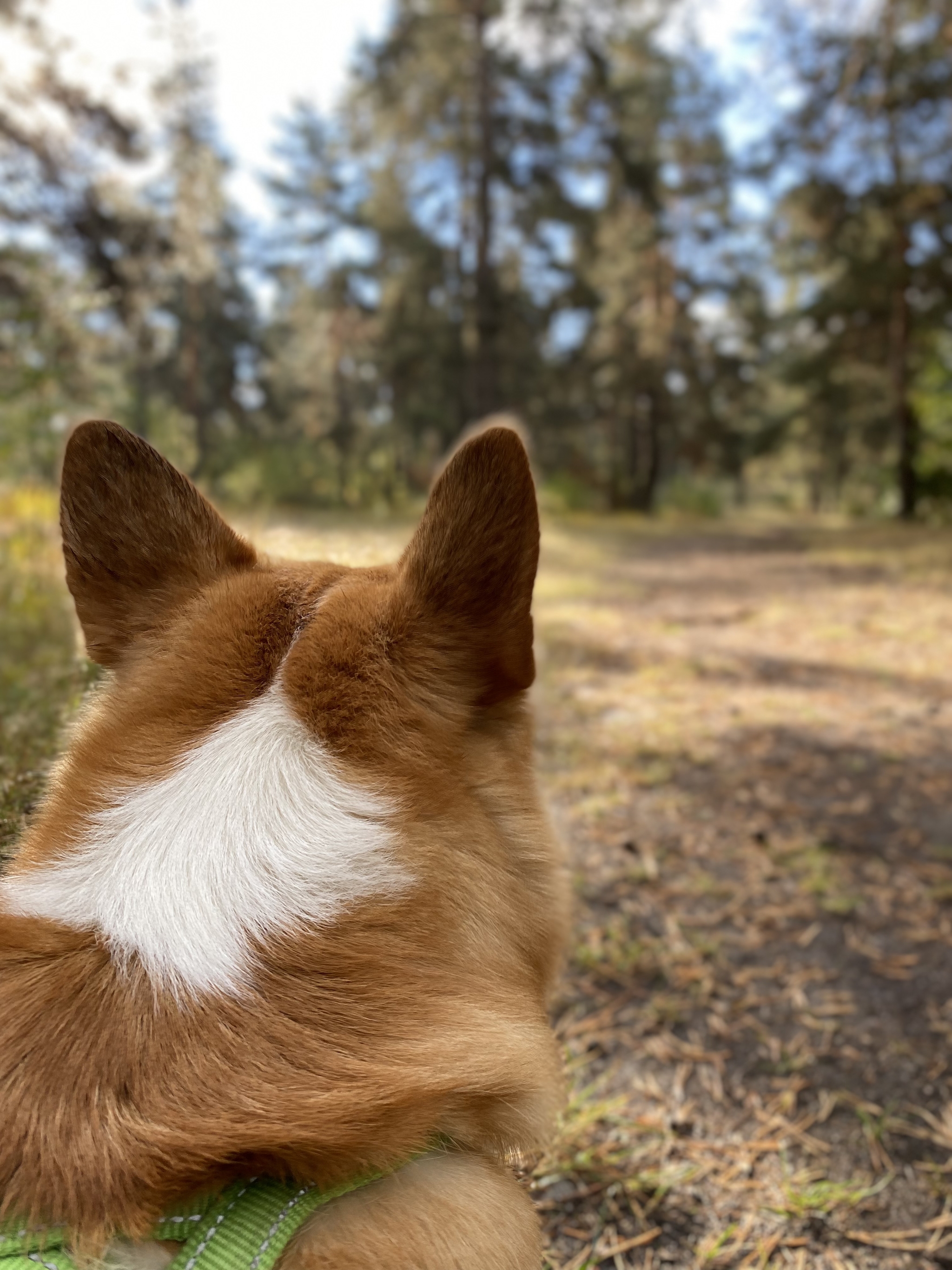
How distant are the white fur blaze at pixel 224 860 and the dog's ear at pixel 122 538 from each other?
1.02ft

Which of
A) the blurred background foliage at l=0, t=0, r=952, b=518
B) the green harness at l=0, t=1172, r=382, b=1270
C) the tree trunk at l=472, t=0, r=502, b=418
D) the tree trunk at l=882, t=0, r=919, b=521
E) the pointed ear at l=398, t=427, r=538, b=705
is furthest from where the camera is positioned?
the tree trunk at l=472, t=0, r=502, b=418

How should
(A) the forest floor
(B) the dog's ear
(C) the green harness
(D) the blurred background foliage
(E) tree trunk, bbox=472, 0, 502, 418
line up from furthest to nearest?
(E) tree trunk, bbox=472, 0, 502, 418 → (D) the blurred background foliage → (A) the forest floor → (B) the dog's ear → (C) the green harness

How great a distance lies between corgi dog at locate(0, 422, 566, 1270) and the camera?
0.83 meters

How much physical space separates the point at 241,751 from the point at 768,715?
4746mm

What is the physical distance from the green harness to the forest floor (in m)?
0.84

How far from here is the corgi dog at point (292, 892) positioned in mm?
828

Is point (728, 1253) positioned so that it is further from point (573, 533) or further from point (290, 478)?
point (290, 478)

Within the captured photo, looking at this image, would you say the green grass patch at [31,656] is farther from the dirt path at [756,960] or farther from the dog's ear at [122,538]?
the dirt path at [756,960]

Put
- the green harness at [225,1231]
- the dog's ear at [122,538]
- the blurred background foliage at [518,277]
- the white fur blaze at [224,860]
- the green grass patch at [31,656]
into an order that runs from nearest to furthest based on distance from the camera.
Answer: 1. the green harness at [225,1231]
2. the white fur blaze at [224,860]
3. the dog's ear at [122,538]
4. the green grass patch at [31,656]
5. the blurred background foliage at [518,277]

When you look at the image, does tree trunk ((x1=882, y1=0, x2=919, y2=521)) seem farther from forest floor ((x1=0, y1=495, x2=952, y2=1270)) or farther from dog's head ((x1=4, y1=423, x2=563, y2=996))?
dog's head ((x1=4, y1=423, x2=563, y2=996))

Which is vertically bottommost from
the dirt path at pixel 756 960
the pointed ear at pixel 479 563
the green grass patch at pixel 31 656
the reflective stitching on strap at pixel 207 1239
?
the dirt path at pixel 756 960

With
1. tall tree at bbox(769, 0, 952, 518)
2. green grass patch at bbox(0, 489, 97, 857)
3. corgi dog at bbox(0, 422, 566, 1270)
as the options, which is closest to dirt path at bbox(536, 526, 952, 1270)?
corgi dog at bbox(0, 422, 566, 1270)

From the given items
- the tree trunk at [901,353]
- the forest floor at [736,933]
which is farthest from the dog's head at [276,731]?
the tree trunk at [901,353]

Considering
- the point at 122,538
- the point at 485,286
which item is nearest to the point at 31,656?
the point at 122,538
